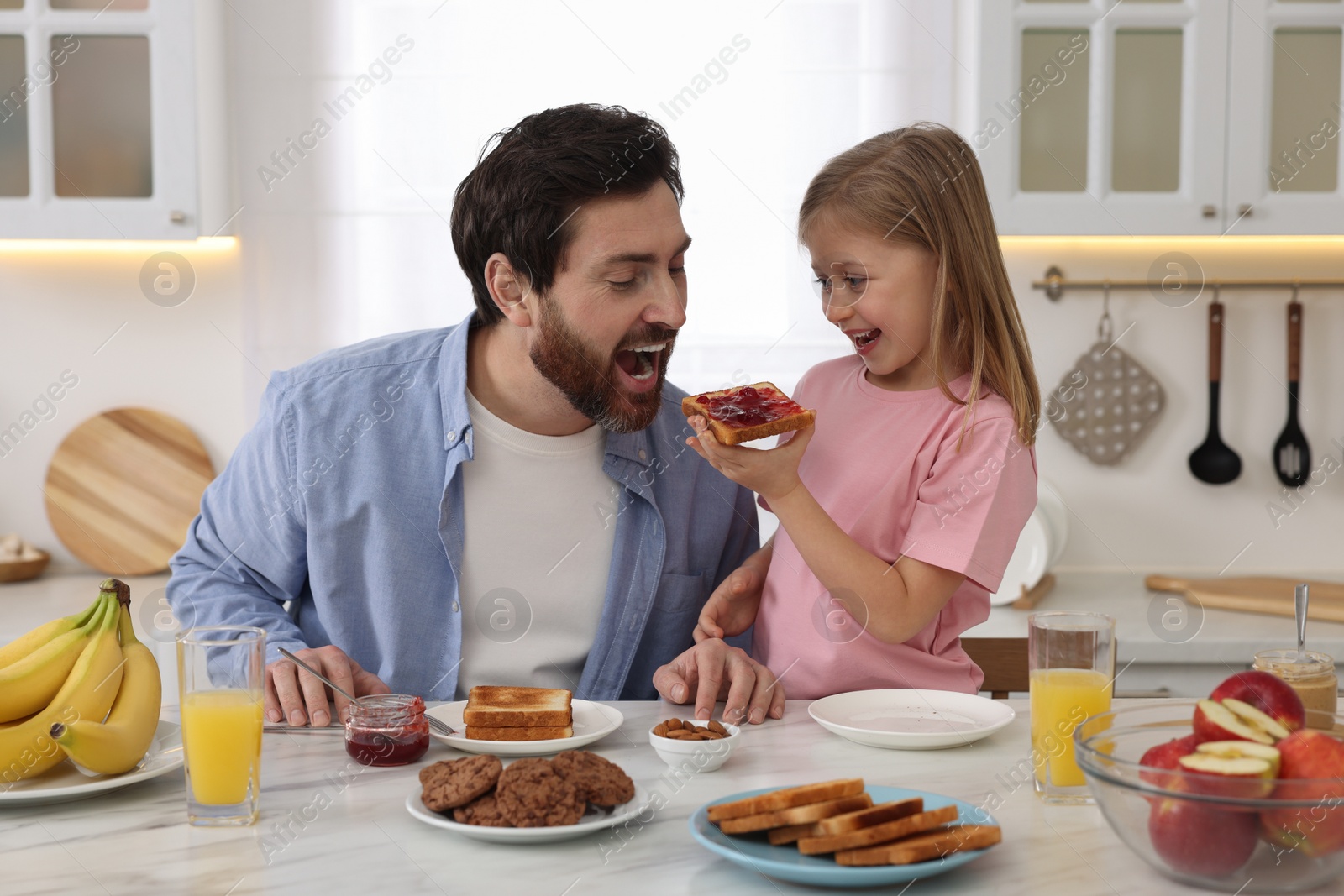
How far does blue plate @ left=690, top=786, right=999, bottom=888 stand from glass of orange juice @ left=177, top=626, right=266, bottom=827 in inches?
16.8

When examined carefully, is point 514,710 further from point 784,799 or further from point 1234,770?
point 1234,770

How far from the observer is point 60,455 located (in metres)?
3.12


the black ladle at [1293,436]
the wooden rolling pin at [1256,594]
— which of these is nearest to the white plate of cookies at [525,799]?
the wooden rolling pin at [1256,594]

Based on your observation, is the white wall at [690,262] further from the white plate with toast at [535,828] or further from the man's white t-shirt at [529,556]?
the white plate with toast at [535,828]

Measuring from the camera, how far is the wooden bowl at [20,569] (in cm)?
297

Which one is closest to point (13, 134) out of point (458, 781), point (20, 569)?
point (20, 569)

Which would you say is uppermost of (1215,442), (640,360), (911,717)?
(640,360)

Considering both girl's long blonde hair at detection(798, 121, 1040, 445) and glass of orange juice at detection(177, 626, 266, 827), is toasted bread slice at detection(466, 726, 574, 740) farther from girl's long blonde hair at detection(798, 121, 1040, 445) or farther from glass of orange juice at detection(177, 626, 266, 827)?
girl's long blonde hair at detection(798, 121, 1040, 445)

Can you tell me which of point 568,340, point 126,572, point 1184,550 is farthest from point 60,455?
point 1184,550

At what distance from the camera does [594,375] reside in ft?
6.07

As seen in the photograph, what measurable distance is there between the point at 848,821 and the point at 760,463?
62 centimetres

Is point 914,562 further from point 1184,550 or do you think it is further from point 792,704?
point 1184,550

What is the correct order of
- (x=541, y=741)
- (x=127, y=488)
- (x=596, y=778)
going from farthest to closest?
1. (x=127, y=488)
2. (x=541, y=741)
3. (x=596, y=778)

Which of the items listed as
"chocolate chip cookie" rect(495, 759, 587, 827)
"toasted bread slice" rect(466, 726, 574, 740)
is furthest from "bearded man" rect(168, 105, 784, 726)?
"chocolate chip cookie" rect(495, 759, 587, 827)
